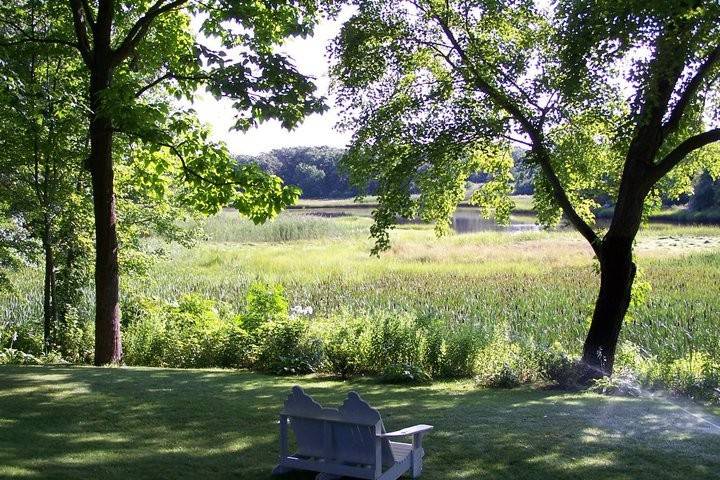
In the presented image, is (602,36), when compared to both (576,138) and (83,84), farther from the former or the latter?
(83,84)

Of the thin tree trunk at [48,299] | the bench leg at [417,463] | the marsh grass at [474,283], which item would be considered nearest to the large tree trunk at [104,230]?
the thin tree trunk at [48,299]

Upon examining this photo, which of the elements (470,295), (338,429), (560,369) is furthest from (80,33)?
(470,295)

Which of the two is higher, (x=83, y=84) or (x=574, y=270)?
(x=83, y=84)

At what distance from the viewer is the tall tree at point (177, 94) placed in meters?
10.0

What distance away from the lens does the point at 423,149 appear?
38.4ft

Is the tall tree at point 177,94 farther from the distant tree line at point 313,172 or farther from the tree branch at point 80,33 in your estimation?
the distant tree line at point 313,172

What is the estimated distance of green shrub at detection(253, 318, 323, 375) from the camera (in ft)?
36.7

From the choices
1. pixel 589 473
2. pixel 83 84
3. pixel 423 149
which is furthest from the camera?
pixel 83 84

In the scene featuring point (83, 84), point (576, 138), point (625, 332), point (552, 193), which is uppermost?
point (83, 84)

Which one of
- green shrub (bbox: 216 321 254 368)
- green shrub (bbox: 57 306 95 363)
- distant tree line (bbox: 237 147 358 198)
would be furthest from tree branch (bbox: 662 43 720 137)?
distant tree line (bbox: 237 147 358 198)

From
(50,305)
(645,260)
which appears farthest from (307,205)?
(50,305)

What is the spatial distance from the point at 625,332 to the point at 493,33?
23.6 ft

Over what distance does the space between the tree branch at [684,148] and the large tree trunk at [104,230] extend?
852cm

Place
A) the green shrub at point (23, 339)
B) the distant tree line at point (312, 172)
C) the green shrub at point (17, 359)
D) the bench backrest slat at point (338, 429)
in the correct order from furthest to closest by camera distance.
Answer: the distant tree line at point (312, 172)
the green shrub at point (23, 339)
the green shrub at point (17, 359)
the bench backrest slat at point (338, 429)
